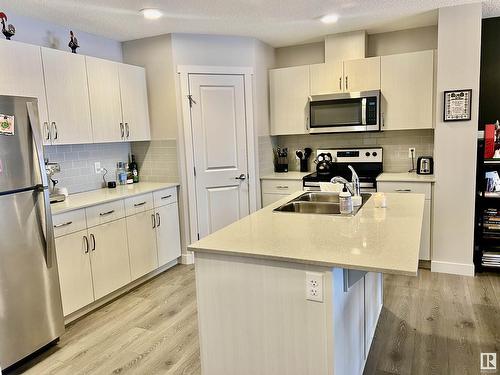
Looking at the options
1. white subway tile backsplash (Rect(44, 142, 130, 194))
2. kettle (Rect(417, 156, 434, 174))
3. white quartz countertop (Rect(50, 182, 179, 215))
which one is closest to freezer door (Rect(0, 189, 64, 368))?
white quartz countertop (Rect(50, 182, 179, 215))

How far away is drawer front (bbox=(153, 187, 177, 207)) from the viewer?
3.76m

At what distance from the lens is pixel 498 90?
3.81 m

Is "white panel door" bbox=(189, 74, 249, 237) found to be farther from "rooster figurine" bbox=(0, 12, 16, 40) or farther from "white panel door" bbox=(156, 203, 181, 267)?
"rooster figurine" bbox=(0, 12, 16, 40)

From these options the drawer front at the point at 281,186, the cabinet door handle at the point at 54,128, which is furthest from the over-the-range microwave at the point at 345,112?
the cabinet door handle at the point at 54,128

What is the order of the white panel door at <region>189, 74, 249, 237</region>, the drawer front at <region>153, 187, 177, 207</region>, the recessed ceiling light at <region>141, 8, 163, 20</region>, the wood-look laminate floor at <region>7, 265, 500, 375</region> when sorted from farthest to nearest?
the white panel door at <region>189, 74, 249, 237</region> → the drawer front at <region>153, 187, 177, 207</region> → the recessed ceiling light at <region>141, 8, 163, 20</region> → the wood-look laminate floor at <region>7, 265, 500, 375</region>

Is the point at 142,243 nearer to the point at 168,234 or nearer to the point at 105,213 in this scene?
the point at 168,234

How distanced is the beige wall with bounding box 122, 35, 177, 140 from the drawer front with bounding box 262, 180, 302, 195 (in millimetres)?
1174

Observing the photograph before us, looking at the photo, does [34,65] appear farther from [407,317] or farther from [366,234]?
[407,317]

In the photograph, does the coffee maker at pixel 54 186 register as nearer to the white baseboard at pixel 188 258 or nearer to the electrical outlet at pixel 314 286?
the white baseboard at pixel 188 258

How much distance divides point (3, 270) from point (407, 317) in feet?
8.92

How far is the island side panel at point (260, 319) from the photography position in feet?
5.34

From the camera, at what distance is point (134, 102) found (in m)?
3.92

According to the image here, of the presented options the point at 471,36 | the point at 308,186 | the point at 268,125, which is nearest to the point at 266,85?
the point at 268,125

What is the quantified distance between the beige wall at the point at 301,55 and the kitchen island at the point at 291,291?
122 inches
